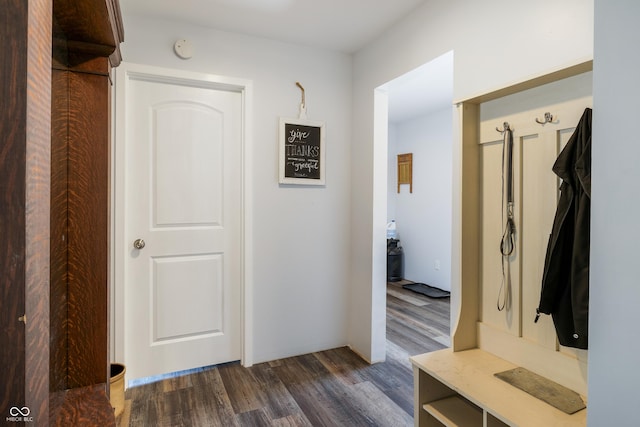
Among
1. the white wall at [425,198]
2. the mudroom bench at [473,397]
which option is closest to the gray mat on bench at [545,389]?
the mudroom bench at [473,397]

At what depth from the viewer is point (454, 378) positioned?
1.38 metres

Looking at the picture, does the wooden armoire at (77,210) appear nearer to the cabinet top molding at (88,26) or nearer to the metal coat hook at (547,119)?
the cabinet top molding at (88,26)

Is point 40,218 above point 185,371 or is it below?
above

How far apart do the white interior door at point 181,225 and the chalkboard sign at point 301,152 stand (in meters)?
0.33

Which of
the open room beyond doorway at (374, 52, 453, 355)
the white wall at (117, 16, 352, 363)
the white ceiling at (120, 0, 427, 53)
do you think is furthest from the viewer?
the open room beyond doorway at (374, 52, 453, 355)

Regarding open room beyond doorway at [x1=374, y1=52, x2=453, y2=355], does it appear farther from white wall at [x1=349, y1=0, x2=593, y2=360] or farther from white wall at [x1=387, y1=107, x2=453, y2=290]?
white wall at [x1=349, y1=0, x2=593, y2=360]

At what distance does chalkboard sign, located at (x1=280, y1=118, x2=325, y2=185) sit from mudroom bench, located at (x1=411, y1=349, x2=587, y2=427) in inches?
62.2

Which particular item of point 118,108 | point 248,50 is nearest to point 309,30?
point 248,50

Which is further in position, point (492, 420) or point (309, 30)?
point (309, 30)

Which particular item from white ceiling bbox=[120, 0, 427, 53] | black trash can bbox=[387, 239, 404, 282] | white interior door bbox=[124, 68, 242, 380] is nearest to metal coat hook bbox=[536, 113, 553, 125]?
white ceiling bbox=[120, 0, 427, 53]

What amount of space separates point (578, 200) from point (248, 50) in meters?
2.24

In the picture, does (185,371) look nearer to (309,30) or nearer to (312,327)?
(312,327)

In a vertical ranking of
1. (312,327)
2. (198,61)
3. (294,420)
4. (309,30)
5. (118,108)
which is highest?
(309,30)

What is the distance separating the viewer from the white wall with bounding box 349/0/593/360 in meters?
1.43
